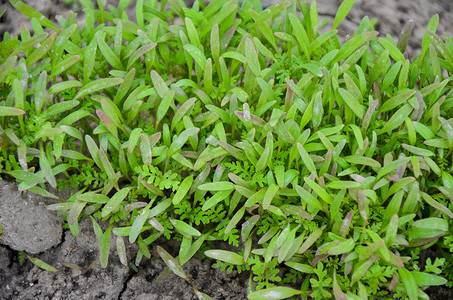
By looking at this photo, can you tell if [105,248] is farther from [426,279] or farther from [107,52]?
[426,279]

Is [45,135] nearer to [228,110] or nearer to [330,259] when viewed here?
[228,110]

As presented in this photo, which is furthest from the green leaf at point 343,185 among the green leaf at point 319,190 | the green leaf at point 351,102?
the green leaf at point 351,102

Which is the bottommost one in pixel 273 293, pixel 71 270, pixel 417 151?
pixel 71 270

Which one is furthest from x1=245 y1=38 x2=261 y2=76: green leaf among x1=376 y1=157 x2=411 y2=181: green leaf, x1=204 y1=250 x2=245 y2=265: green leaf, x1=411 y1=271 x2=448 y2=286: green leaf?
x1=411 y1=271 x2=448 y2=286: green leaf

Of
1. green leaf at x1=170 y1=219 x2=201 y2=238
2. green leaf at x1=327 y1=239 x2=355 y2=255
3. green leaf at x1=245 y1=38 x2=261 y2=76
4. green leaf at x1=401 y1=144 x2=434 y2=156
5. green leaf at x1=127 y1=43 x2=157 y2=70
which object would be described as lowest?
green leaf at x1=170 y1=219 x2=201 y2=238

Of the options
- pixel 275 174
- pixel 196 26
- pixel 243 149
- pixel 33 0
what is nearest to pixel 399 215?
pixel 275 174

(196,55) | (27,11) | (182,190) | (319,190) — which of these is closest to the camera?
(319,190)

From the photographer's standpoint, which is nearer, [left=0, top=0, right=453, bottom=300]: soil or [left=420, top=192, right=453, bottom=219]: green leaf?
[left=420, top=192, right=453, bottom=219]: green leaf

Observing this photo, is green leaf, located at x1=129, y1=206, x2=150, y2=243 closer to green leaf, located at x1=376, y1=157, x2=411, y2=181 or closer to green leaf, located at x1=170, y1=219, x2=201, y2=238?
green leaf, located at x1=170, y1=219, x2=201, y2=238

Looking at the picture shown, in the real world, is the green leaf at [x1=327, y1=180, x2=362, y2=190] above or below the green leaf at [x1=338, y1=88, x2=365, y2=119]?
below

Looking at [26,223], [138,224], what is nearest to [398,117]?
[138,224]

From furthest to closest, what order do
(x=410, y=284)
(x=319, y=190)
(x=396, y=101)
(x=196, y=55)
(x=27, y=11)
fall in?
(x=27, y=11) < (x=196, y=55) < (x=396, y=101) < (x=319, y=190) < (x=410, y=284)
